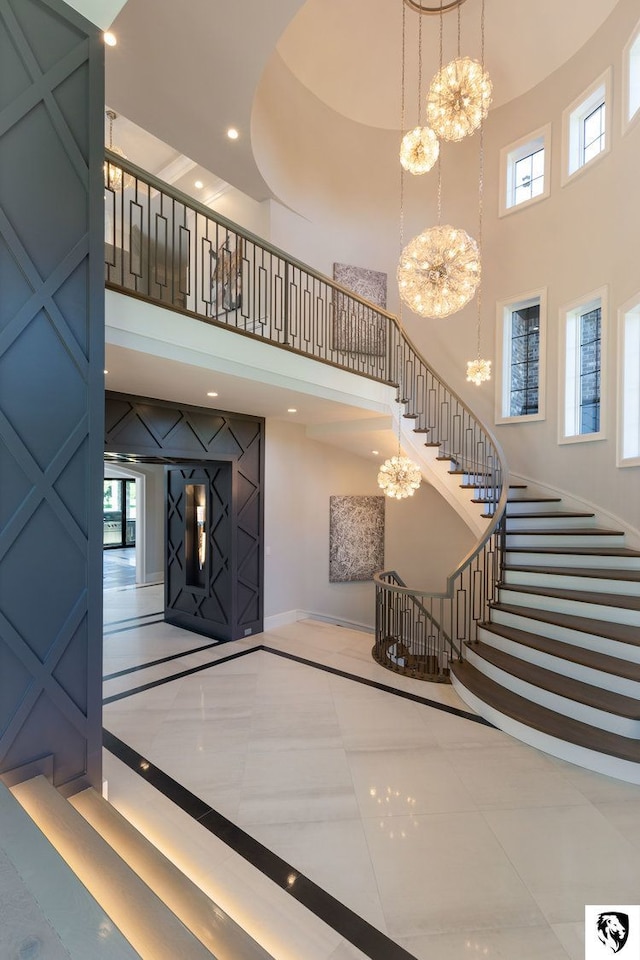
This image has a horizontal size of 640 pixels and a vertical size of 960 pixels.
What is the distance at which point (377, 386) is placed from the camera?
6.18m

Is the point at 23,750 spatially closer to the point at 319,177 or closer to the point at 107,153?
the point at 107,153

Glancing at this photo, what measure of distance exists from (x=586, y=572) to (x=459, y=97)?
494cm

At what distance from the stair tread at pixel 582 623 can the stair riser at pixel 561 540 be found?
3.51 ft

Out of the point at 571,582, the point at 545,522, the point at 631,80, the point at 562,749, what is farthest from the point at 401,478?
the point at 631,80

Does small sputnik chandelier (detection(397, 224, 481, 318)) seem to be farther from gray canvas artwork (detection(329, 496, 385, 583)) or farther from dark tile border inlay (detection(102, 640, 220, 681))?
dark tile border inlay (detection(102, 640, 220, 681))

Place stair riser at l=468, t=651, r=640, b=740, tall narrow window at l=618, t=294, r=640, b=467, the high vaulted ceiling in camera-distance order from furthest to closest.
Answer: tall narrow window at l=618, t=294, r=640, b=467
the high vaulted ceiling
stair riser at l=468, t=651, r=640, b=740

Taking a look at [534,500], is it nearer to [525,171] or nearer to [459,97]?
[459,97]

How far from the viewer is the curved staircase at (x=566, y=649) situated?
10.9 feet

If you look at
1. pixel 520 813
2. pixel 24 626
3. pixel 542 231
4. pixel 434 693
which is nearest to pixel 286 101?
pixel 542 231

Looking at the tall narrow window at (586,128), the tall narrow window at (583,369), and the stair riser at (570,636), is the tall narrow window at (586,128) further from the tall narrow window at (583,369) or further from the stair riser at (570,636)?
the stair riser at (570,636)

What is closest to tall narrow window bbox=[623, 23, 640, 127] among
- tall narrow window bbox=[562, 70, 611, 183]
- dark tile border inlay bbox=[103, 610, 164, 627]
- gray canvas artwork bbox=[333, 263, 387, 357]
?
tall narrow window bbox=[562, 70, 611, 183]

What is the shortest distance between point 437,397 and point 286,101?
17.4ft

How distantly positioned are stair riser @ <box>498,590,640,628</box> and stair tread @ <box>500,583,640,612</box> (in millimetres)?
30

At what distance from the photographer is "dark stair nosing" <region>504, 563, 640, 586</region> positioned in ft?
15.0
